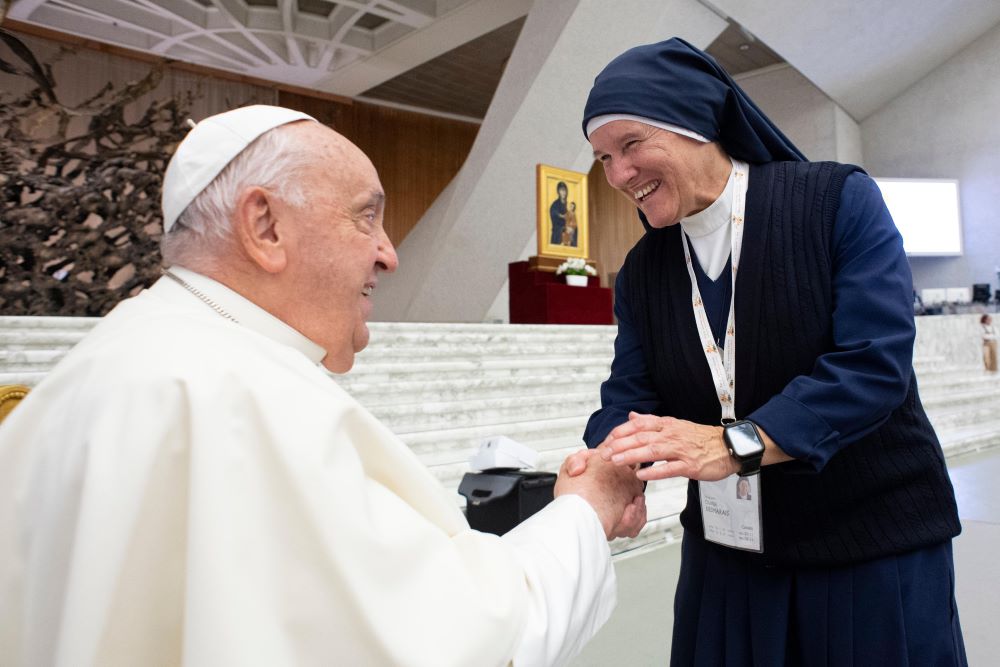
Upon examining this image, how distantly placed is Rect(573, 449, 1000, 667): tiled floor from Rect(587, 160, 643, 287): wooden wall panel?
15036 millimetres

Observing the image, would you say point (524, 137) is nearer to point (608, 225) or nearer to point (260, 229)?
point (608, 225)

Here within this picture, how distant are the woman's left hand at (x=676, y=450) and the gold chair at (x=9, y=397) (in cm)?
117

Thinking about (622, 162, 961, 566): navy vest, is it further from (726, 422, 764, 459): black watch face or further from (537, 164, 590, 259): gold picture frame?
(537, 164, 590, 259): gold picture frame

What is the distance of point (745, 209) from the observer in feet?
4.67

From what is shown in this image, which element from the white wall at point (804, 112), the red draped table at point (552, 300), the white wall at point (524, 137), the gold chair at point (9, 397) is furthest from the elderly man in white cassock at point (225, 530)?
the white wall at point (804, 112)

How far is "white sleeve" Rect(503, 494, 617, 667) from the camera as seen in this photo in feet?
3.18

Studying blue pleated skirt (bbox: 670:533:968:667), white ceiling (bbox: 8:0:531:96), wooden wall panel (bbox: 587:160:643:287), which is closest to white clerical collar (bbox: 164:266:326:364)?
blue pleated skirt (bbox: 670:533:968:667)

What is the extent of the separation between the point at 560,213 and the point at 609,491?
889 centimetres

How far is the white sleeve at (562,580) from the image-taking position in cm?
97

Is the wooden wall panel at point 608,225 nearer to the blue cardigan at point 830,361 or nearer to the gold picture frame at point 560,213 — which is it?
the gold picture frame at point 560,213

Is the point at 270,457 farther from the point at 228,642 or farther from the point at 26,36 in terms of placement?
the point at 26,36

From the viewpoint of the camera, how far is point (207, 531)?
0.78 m

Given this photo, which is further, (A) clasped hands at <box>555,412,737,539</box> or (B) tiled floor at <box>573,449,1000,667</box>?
(B) tiled floor at <box>573,449,1000,667</box>

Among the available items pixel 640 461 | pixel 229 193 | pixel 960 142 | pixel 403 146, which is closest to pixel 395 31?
pixel 403 146
